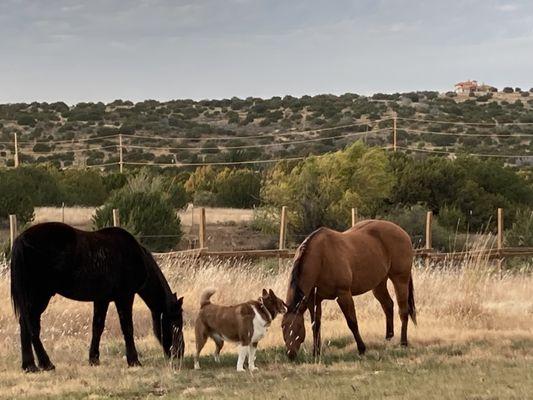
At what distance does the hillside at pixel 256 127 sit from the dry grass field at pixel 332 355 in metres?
39.8

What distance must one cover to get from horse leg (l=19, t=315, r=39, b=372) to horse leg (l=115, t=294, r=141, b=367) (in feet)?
3.45

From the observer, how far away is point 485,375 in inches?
317

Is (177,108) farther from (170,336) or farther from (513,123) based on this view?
(170,336)

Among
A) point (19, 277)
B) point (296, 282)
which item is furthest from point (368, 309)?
point (19, 277)

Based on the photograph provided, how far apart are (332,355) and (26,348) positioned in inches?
141

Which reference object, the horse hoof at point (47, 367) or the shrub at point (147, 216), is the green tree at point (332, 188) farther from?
the horse hoof at point (47, 367)

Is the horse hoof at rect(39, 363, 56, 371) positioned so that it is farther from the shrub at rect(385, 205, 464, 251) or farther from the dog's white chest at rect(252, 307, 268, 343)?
→ the shrub at rect(385, 205, 464, 251)

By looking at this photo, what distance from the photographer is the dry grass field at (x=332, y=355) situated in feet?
24.9

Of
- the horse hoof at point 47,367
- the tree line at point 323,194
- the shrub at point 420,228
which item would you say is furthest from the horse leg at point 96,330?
the shrub at point 420,228

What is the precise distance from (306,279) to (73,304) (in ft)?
17.4

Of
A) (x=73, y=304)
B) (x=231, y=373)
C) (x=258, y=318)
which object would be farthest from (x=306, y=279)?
(x=73, y=304)

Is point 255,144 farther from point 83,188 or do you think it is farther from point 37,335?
point 37,335

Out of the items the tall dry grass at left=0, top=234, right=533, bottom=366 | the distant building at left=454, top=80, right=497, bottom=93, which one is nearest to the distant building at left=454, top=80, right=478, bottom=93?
the distant building at left=454, top=80, right=497, bottom=93

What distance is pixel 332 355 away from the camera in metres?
9.46
